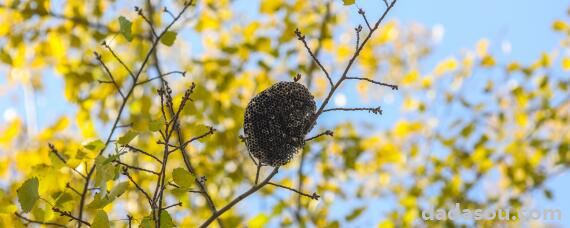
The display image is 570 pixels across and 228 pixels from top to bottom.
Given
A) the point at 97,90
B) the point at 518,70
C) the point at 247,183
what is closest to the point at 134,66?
the point at 97,90

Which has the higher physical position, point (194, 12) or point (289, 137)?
point (194, 12)

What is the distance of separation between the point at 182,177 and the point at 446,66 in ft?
7.98

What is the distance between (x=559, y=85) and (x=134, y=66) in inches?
75.7

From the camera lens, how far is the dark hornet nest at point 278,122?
1.23 m

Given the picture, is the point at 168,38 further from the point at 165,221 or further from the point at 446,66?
the point at 446,66

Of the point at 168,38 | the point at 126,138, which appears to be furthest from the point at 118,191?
the point at 168,38

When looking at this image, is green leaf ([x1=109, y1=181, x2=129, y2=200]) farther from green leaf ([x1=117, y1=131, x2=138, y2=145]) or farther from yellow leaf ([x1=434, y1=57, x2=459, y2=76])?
yellow leaf ([x1=434, y1=57, x2=459, y2=76])

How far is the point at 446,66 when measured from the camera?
11.4 feet

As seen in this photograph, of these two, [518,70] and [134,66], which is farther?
[518,70]

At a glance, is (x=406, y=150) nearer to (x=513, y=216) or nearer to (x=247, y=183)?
(x=513, y=216)

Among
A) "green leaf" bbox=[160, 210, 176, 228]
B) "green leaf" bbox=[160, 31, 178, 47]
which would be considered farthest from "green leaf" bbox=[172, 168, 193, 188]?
"green leaf" bbox=[160, 31, 178, 47]

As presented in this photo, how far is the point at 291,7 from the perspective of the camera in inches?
114

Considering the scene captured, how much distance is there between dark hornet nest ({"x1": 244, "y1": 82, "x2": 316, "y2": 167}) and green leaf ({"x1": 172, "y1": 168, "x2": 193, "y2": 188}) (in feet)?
0.42

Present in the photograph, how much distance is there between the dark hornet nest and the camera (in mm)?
1230
